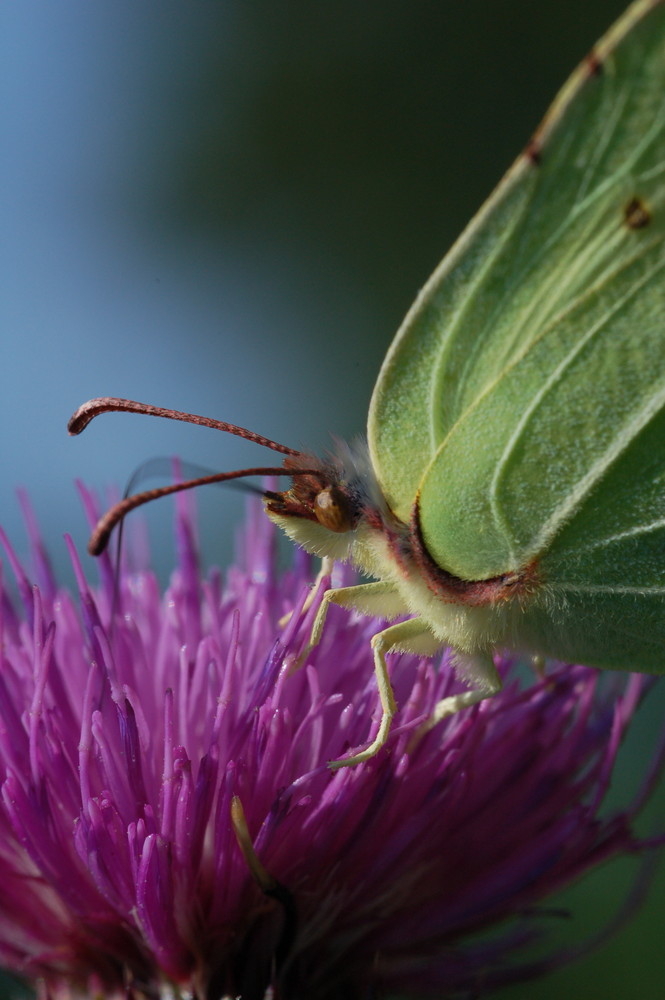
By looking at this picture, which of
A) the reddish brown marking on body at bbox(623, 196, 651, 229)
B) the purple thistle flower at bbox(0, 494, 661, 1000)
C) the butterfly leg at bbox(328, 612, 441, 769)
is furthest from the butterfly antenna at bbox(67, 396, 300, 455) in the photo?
the reddish brown marking on body at bbox(623, 196, 651, 229)

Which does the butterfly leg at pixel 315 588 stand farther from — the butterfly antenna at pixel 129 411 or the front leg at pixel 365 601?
the butterfly antenna at pixel 129 411

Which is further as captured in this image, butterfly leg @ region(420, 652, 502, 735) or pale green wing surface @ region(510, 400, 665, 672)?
butterfly leg @ region(420, 652, 502, 735)

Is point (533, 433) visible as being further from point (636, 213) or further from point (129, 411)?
point (129, 411)

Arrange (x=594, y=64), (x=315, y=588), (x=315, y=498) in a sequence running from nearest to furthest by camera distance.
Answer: (x=594, y=64) → (x=315, y=498) → (x=315, y=588)

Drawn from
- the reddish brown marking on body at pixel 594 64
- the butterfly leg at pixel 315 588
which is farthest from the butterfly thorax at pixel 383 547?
the reddish brown marking on body at pixel 594 64

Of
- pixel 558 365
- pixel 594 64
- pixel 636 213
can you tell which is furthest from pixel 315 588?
pixel 594 64

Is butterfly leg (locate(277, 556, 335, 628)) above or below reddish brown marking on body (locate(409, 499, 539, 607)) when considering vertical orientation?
above

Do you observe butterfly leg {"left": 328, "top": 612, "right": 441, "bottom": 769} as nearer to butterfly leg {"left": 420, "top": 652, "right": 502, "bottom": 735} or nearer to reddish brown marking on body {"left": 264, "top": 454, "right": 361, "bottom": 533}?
butterfly leg {"left": 420, "top": 652, "right": 502, "bottom": 735}

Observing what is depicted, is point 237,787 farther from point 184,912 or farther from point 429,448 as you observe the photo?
point 429,448
